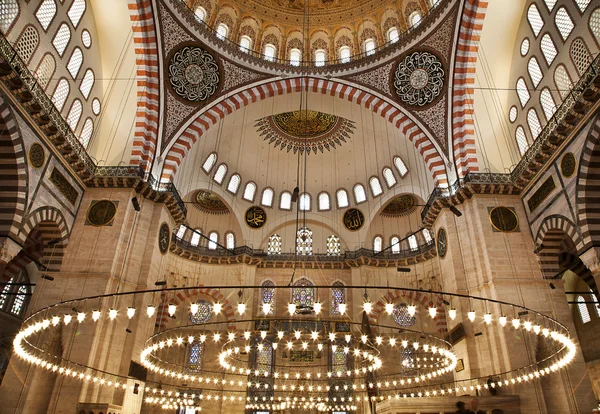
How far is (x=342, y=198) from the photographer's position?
2028cm

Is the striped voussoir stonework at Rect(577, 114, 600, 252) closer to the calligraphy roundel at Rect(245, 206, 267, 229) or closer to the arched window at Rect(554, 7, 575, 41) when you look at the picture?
the arched window at Rect(554, 7, 575, 41)

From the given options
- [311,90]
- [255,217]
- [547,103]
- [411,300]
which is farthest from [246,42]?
[411,300]

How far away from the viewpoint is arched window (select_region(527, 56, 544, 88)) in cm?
1145

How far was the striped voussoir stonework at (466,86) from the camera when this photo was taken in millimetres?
12672

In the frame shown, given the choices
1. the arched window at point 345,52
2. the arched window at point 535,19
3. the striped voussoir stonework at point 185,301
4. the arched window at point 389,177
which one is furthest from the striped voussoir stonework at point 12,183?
the arched window at point 389,177

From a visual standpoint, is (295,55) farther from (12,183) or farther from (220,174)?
(12,183)

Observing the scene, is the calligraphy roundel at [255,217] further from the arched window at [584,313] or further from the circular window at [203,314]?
the arched window at [584,313]

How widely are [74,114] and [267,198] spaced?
10.2 metres

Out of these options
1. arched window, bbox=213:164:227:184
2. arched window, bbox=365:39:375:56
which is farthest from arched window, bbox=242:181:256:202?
arched window, bbox=365:39:375:56

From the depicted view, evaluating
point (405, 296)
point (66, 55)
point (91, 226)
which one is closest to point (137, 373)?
point (91, 226)

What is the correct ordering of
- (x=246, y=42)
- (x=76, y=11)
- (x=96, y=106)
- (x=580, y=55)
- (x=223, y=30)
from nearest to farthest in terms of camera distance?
(x=580, y=55), (x=76, y=11), (x=96, y=106), (x=223, y=30), (x=246, y=42)

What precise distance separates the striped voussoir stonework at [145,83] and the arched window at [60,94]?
2376 mm

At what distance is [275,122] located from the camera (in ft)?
62.3

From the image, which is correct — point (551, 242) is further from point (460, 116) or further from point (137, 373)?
point (137, 373)
